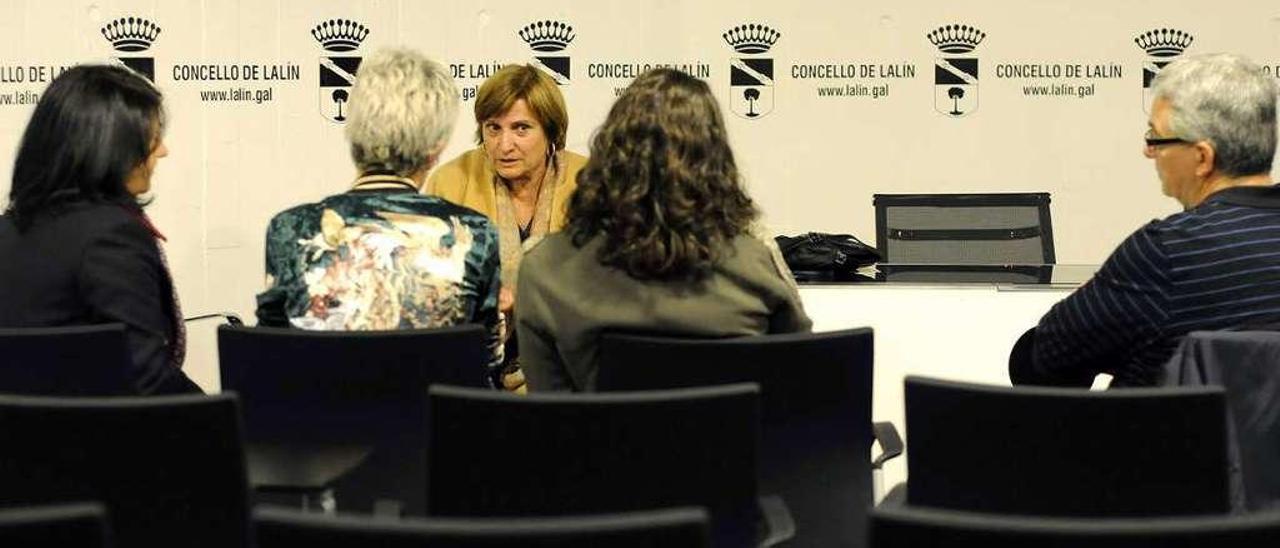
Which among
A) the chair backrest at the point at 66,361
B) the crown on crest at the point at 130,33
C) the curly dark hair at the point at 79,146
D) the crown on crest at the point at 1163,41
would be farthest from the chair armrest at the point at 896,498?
the crown on crest at the point at 130,33

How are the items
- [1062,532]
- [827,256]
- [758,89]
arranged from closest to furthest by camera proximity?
[1062,532], [827,256], [758,89]

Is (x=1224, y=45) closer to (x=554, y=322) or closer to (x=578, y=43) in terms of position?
(x=578, y=43)

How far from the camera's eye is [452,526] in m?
1.35

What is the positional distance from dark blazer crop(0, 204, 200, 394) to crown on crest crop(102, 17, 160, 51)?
10.8 feet

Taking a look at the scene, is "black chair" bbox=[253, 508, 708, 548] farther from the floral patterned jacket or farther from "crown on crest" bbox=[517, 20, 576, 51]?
"crown on crest" bbox=[517, 20, 576, 51]

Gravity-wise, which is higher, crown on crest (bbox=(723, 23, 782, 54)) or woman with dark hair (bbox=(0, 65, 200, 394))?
crown on crest (bbox=(723, 23, 782, 54))

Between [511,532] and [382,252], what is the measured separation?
4.96ft

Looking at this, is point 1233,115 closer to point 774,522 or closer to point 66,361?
point 774,522

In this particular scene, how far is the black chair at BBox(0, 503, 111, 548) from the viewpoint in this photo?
1.35m

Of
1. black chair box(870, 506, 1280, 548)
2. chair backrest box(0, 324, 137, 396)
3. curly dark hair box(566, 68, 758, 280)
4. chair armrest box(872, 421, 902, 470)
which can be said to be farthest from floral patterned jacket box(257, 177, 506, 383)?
black chair box(870, 506, 1280, 548)

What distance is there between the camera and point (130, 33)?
5.82 meters

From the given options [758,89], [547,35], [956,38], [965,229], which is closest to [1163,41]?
[956,38]

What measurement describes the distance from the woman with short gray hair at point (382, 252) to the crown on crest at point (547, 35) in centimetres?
291

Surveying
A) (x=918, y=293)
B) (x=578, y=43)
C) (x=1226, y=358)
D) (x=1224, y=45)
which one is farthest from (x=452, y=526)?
(x=1224, y=45)
